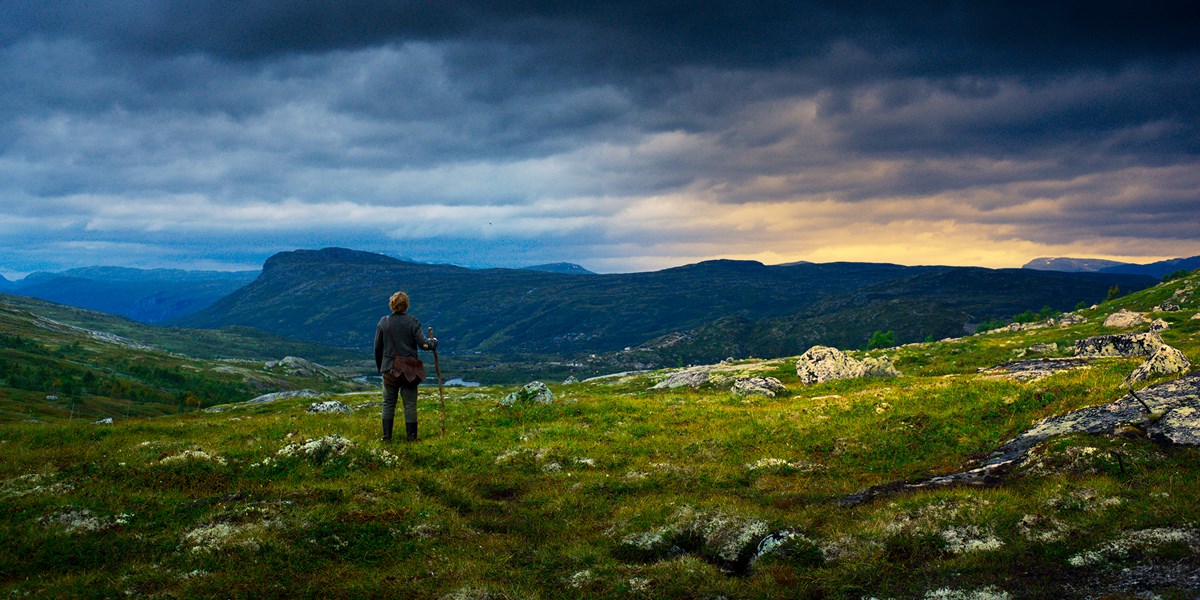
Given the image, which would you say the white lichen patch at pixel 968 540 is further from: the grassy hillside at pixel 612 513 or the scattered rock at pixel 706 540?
the scattered rock at pixel 706 540

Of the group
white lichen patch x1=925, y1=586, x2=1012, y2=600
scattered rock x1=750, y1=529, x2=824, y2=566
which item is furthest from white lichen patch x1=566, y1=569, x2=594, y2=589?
white lichen patch x1=925, y1=586, x2=1012, y2=600

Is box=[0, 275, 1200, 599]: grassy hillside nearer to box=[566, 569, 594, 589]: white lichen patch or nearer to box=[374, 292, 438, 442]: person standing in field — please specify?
box=[566, 569, 594, 589]: white lichen patch

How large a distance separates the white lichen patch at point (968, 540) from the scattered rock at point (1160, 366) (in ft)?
39.6

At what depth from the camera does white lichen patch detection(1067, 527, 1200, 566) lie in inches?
397

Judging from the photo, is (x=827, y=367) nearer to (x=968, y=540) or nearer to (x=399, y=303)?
(x=399, y=303)

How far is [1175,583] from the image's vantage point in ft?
29.9

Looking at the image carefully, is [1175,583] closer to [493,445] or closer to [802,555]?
[802,555]

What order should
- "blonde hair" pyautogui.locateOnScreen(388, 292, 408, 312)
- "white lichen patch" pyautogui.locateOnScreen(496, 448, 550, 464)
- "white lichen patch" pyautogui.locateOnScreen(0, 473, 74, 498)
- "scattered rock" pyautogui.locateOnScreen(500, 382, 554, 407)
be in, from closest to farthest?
"white lichen patch" pyautogui.locateOnScreen(0, 473, 74, 498) < "white lichen patch" pyautogui.locateOnScreen(496, 448, 550, 464) < "blonde hair" pyautogui.locateOnScreen(388, 292, 408, 312) < "scattered rock" pyautogui.locateOnScreen(500, 382, 554, 407)

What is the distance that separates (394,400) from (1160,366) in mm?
26404

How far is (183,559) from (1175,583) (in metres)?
17.8

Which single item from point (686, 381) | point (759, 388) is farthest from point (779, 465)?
point (686, 381)

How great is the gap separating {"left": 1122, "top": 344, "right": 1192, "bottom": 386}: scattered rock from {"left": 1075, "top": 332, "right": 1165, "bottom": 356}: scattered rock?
18.1 m

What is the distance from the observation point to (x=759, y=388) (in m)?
35.9

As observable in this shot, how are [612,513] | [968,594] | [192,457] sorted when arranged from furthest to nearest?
[192,457]
[612,513]
[968,594]
